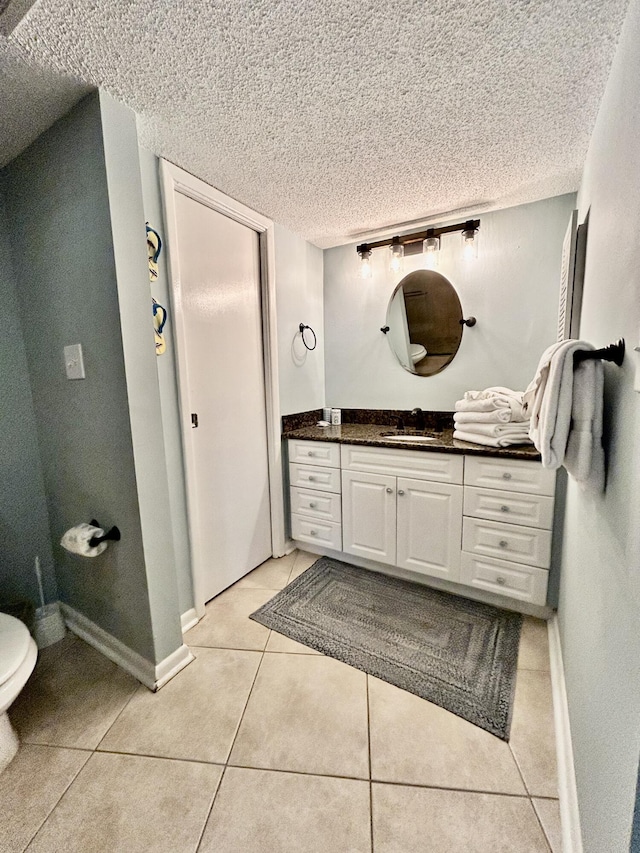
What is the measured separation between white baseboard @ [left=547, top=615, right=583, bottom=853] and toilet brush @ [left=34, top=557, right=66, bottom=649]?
6.57 feet

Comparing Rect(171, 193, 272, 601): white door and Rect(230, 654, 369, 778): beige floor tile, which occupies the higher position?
Rect(171, 193, 272, 601): white door

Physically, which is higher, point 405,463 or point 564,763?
point 405,463

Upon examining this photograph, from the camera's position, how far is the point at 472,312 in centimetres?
212

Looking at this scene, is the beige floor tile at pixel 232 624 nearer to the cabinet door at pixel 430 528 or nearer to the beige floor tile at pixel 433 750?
the beige floor tile at pixel 433 750

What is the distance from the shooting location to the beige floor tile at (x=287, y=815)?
2.87 ft

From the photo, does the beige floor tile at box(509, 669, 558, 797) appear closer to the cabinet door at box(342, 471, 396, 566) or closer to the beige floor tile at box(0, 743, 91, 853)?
the cabinet door at box(342, 471, 396, 566)

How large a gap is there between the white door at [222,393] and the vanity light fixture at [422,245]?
0.76m

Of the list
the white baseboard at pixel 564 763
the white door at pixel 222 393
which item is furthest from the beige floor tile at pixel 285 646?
the white baseboard at pixel 564 763

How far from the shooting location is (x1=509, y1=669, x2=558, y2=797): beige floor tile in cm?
101

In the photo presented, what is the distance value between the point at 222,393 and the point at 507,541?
1626 millimetres

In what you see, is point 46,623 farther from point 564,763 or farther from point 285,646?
point 564,763

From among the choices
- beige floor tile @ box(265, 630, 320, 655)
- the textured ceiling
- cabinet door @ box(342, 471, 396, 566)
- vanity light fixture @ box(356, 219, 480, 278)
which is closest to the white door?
the textured ceiling

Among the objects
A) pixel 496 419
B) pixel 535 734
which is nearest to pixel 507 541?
pixel 496 419

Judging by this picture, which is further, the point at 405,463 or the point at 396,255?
the point at 396,255
